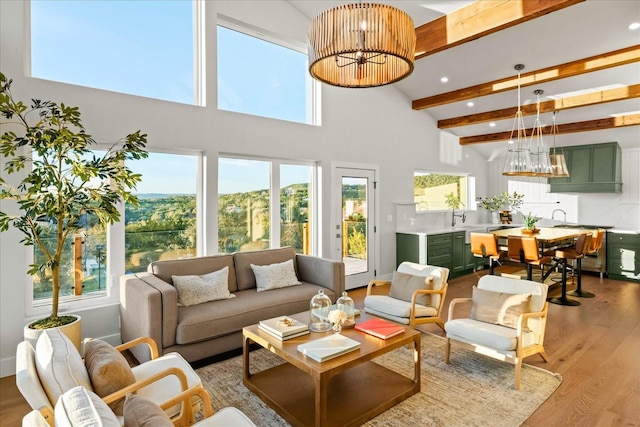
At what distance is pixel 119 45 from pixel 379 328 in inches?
153

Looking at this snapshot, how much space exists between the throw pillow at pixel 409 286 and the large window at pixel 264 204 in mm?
1827

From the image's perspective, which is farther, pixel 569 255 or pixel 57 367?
Answer: pixel 569 255

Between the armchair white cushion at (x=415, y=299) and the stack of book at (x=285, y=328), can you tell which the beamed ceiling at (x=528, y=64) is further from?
the stack of book at (x=285, y=328)

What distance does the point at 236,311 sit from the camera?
3.38m

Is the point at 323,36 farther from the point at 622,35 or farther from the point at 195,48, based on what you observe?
the point at 622,35

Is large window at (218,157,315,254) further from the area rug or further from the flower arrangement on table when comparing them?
the flower arrangement on table

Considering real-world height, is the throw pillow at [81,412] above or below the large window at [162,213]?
below

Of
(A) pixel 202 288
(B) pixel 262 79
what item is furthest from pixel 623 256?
(A) pixel 202 288

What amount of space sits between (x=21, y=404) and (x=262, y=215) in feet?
9.91

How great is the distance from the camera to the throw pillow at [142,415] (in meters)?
1.37

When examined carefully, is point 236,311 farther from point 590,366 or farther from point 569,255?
point 569,255

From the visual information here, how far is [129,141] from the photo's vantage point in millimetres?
3145

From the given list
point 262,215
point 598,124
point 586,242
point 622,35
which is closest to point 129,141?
point 262,215

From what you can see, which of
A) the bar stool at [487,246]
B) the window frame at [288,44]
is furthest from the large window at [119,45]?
the bar stool at [487,246]
